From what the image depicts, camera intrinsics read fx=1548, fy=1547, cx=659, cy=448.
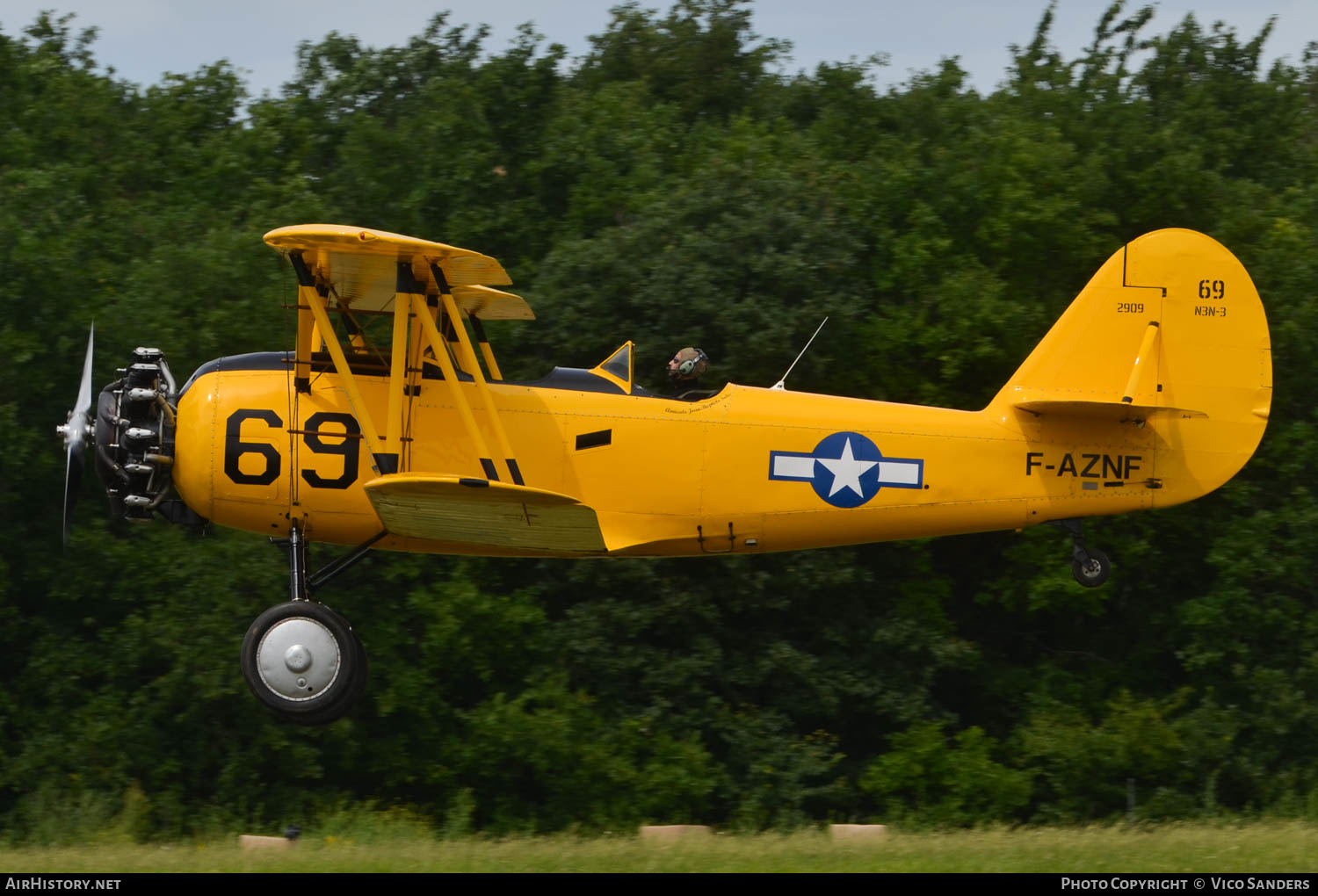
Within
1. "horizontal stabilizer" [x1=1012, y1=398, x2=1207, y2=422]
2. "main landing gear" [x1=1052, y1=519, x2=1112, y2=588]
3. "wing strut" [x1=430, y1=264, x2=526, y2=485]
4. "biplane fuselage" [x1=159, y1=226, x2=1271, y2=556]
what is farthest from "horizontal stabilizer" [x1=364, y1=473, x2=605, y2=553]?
"main landing gear" [x1=1052, y1=519, x2=1112, y2=588]

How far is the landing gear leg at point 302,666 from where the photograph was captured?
857 centimetres

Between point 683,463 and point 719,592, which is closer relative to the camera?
point 683,463

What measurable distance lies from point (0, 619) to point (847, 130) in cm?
1129

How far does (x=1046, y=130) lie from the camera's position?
16875 millimetres

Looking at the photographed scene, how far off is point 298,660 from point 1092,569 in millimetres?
4931

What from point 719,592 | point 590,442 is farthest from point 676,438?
point 719,592

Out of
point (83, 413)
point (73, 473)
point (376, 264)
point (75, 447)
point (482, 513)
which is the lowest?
point (482, 513)

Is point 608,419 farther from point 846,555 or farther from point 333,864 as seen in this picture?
point 846,555

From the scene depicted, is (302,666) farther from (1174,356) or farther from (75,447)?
(1174,356)

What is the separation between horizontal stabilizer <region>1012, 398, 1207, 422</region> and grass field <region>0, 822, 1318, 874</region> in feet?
A: 8.10

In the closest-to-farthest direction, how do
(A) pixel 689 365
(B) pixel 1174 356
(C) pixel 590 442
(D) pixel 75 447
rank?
(D) pixel 75 447, (C) pixel 590 442, (A) pixel 689 365, (B) pixel 1174 356

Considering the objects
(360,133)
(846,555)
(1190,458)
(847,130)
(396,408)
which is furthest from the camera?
(847,130)

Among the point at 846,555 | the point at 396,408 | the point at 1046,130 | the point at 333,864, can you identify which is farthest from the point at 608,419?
the point at 1046,130

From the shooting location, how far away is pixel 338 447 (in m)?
8.78
